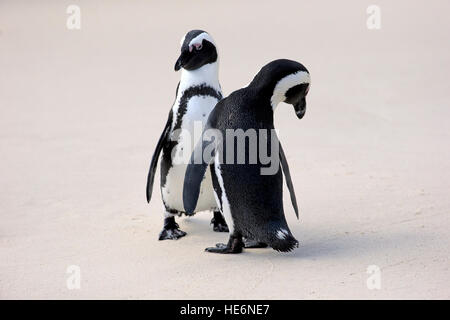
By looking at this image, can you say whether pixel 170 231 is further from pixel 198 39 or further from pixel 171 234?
pixel 198 39

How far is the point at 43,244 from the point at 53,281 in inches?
18.7

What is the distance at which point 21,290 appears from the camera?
285 cm

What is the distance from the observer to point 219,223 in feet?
11.7

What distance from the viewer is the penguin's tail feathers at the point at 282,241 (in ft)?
10.0

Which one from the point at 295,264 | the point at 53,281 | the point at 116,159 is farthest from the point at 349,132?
the point at 53,281

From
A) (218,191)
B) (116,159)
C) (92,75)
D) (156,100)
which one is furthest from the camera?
(92,75)

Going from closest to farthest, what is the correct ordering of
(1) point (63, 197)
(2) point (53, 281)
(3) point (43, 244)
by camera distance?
1. (2) point (53, 281)
2. (3) point (43, 244)
3. (1) point (63, 197)

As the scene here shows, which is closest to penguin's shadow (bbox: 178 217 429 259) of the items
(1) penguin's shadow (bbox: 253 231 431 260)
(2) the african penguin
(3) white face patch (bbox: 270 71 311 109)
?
(1) penguin's shadow (bbox: 253 231 431 260)

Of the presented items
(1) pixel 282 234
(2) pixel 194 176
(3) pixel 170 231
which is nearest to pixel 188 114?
(2) pixel 194 176

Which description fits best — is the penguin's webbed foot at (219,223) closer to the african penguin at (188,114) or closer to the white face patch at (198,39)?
the african penguin at (188,114)

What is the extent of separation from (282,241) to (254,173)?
0.26m

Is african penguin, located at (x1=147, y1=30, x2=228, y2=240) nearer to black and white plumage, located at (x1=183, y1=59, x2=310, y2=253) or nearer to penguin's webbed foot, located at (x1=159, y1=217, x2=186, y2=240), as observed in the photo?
penguin's webbed foot, located at (x1=159, y1=217, x2=186, y2=240)

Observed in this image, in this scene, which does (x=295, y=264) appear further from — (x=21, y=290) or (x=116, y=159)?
(x=116, y=159)

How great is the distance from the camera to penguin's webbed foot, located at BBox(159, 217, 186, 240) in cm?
344
